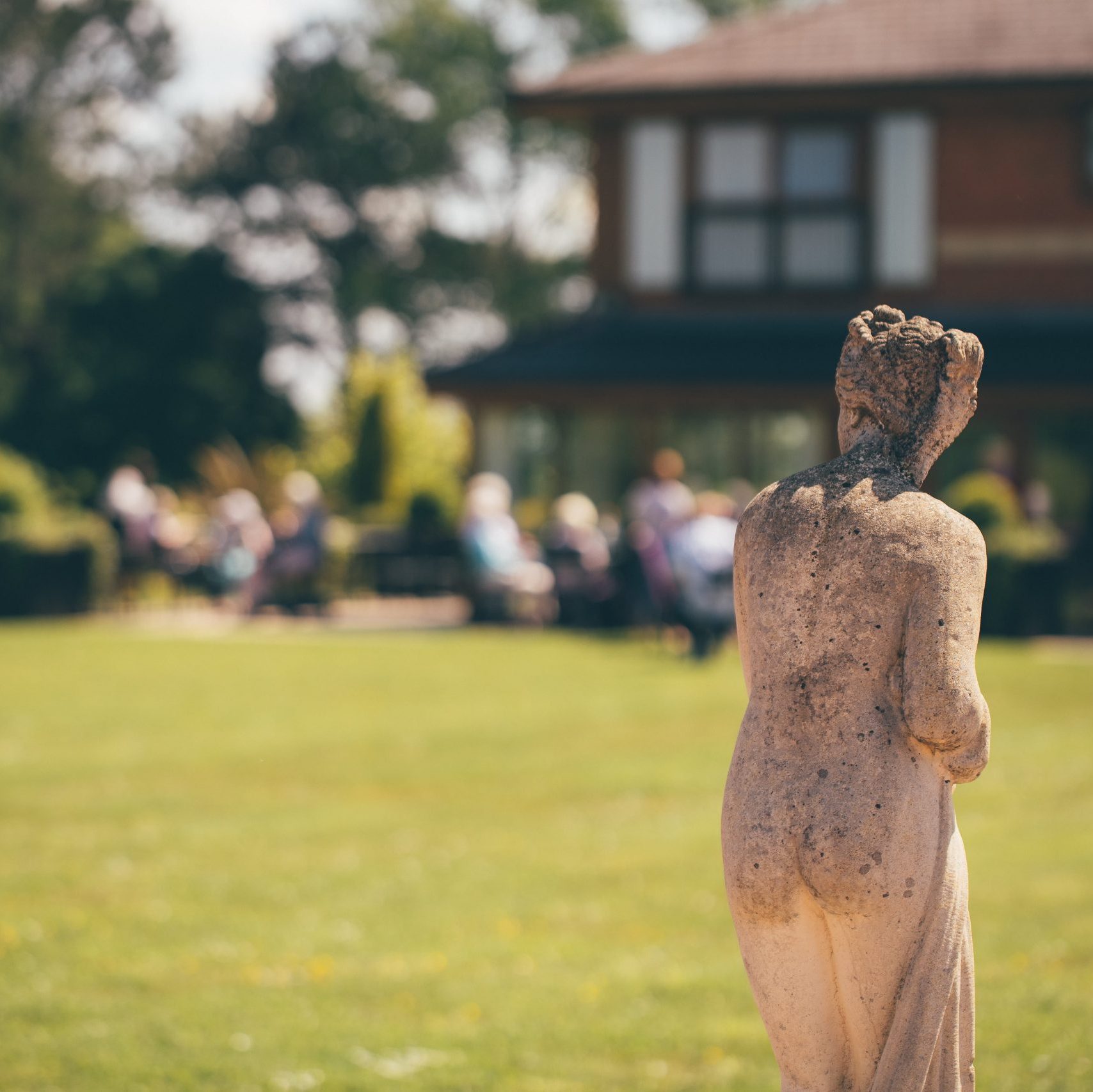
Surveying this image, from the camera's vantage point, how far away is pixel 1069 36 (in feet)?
86.8

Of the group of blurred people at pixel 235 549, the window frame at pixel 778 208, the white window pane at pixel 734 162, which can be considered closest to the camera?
the group of blurred people at pixel 235 549

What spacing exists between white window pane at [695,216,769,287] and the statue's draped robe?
23260 millimetres

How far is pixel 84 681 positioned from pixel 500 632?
6022 mm

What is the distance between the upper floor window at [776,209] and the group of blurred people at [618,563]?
3.60m

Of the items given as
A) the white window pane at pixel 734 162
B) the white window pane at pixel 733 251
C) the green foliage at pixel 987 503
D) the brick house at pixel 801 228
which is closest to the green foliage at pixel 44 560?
the brick house at pixel 801 228

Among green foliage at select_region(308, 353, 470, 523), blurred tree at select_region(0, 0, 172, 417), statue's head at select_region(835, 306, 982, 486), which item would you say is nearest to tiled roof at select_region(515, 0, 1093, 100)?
green foliage at select_region(308, 353, 470, 523)

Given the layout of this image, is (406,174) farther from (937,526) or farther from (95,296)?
(937,526)

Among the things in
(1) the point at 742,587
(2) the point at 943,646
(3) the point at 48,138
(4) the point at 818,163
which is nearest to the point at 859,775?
(2) the point at 943,646

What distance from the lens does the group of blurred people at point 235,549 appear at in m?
24.8

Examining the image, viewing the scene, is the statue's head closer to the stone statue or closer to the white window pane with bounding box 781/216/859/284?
the stone statue

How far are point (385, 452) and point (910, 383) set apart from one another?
102 feet

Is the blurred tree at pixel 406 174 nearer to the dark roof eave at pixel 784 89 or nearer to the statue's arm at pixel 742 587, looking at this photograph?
the dark roof eave at pixel 784 89

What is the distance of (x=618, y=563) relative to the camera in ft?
71.7

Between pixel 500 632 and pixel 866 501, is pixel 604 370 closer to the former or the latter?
pixel 500 632
